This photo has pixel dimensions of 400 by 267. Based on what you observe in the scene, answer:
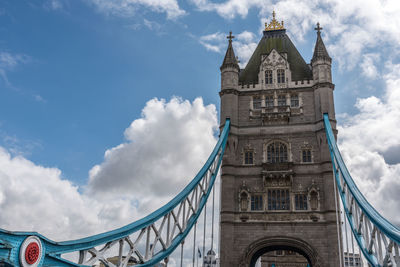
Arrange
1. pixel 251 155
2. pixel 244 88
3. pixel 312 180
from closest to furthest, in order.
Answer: pixel 312 180 → pixel 251 155 → pixel 244 88

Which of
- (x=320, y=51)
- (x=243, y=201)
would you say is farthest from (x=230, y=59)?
(x=243, y=201)

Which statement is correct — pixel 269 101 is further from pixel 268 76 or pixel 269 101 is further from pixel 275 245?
pixel 275 245

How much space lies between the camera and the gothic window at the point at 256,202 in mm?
30202

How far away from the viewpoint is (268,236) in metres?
28.9

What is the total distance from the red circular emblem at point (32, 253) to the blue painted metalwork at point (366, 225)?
11877mm

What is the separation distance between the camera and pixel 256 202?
99.6ft

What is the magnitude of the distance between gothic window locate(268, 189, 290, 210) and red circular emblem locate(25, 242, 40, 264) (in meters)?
20.6

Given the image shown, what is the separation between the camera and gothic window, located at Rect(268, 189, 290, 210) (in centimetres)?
2993

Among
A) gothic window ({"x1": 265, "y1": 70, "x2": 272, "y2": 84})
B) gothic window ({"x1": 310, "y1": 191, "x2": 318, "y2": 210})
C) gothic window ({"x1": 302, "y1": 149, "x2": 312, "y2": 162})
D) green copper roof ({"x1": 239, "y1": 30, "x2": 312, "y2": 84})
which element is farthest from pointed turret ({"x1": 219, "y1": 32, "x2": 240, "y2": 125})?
gothic window ({"x1": 310, "y1": 191, "x2": 318, "y2": 210})

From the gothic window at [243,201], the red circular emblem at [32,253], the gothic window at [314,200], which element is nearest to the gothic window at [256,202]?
the gothic window at [243,201]

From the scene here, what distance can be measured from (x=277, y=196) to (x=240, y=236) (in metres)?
4.05

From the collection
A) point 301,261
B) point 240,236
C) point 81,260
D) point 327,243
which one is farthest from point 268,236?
point 81,260

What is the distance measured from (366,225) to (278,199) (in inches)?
440

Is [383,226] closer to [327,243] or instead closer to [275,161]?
[327,243]
